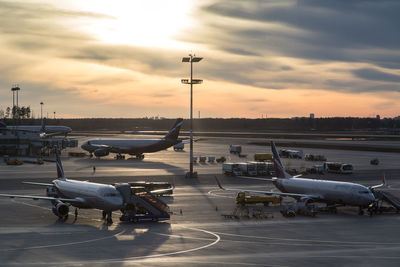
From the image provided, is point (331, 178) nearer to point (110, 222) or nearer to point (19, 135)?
point (110, 222)

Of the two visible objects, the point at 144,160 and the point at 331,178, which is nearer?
the point at 331,178

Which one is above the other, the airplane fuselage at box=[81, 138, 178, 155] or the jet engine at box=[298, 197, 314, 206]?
the airplane fuselage at box=[81, 138, 178, 155]

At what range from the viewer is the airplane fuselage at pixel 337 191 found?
191 feet

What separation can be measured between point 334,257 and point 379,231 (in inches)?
509

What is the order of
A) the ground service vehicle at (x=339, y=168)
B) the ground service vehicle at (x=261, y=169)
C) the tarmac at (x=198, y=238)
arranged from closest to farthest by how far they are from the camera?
the tarmac at (x=198, y=238) → the ground service vehicle at (x=261, y=169) → the ground service vehicle at (x=339, y=168)

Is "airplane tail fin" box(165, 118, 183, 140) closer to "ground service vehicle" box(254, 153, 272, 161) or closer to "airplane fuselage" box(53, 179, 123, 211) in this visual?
"ground service vehicle" box(254, 153, 272, 161)

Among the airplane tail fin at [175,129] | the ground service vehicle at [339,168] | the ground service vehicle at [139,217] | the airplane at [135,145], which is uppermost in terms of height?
the airplane tail fin at [175,129]

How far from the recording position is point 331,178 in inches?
3858

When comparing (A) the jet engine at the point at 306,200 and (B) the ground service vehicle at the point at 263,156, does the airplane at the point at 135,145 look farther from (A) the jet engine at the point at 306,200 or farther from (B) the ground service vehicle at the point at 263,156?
(A) the jet engine at the point at 306,200

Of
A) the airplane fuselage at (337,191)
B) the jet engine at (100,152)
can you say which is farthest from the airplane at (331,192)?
the jet engine at (100,152)

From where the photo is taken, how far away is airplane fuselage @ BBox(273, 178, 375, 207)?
58094 millimetres

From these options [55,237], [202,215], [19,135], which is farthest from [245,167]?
[19,135]

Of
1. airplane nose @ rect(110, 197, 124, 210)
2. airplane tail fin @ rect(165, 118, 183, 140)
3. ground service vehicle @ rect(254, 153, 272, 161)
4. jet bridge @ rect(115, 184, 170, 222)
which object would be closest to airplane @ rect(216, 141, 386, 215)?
jet bridge @ rect(115, 184, 170, 222)

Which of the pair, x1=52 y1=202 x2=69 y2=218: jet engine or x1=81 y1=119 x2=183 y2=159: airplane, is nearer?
x1=52 y1=202 x2=69 y2=218: jet engine
